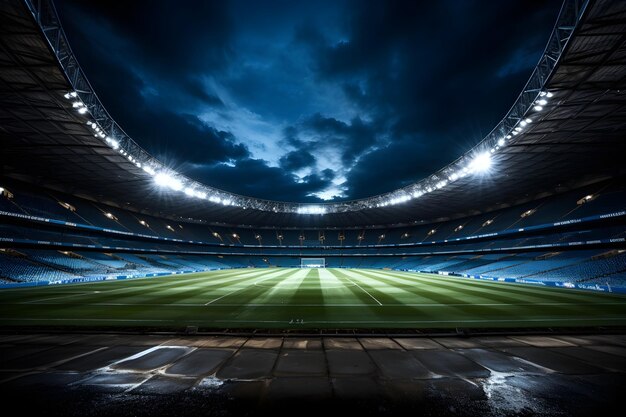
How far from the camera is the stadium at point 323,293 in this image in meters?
4.54

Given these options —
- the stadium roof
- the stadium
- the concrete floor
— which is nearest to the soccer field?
the stadium

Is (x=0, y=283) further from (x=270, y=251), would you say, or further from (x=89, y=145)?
(x=270, y=251)

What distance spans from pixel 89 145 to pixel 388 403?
84.2 feet

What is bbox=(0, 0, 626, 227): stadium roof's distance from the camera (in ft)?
34.0

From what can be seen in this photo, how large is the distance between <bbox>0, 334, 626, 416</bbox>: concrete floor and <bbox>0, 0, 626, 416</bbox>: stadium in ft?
0.15

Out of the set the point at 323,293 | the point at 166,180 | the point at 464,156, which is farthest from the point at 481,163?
the point at 166,180

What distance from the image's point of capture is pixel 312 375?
5.03 meters

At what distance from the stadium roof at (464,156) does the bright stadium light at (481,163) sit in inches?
15.1

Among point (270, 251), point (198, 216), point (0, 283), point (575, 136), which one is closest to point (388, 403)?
point (575, 136)

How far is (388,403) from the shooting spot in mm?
4051

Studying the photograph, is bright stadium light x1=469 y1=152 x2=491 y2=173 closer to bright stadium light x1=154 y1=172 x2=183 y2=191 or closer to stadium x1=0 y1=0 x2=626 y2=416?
stadium x1=0 y1=0 x2=626 y2=416

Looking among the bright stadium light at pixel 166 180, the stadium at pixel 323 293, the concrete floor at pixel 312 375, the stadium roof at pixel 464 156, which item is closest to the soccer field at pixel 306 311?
the stadium at pixel 323 293

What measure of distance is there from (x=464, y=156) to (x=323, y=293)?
65.1 feet

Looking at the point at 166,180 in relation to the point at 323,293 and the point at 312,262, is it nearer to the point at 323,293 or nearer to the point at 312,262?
the point at 323,293
